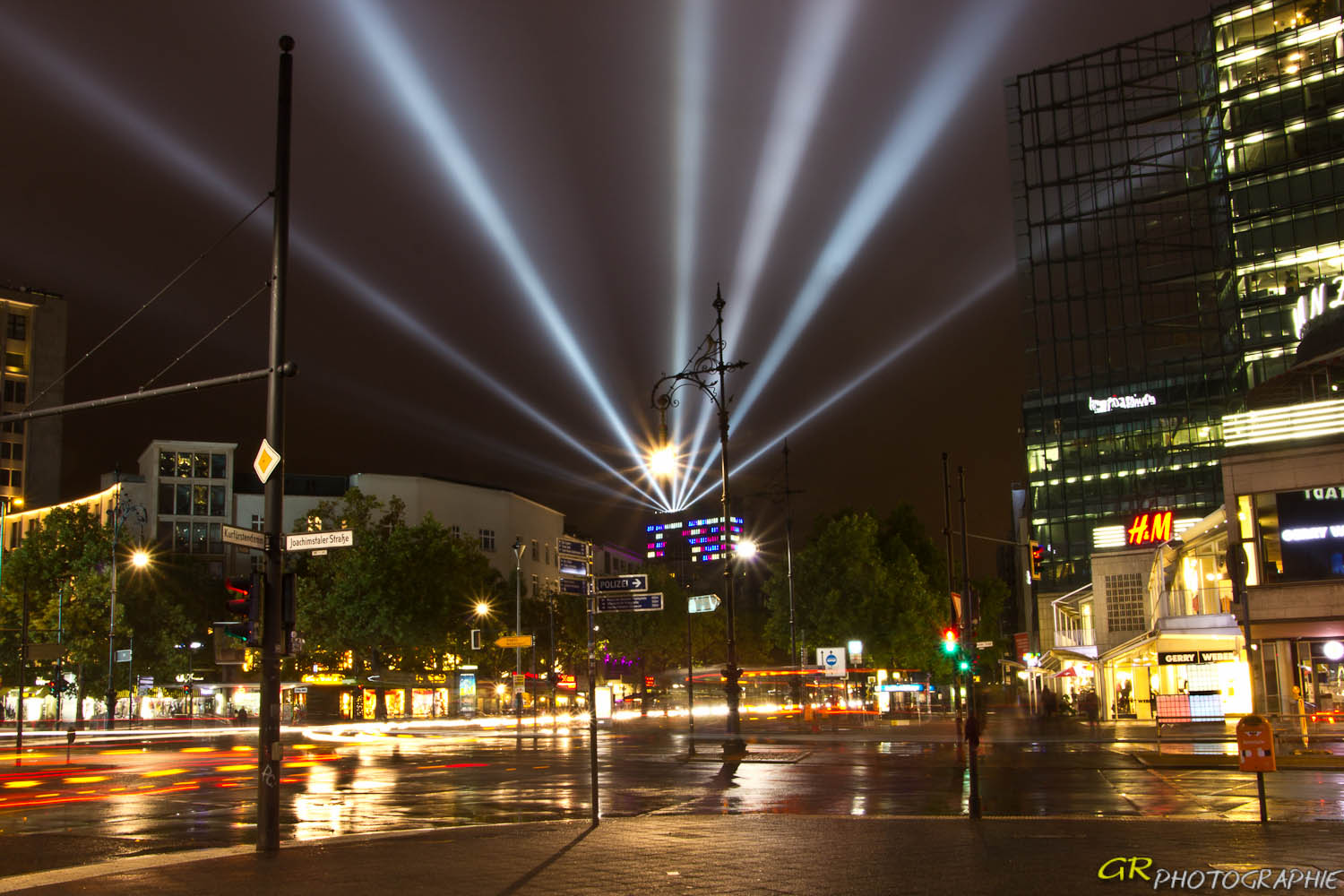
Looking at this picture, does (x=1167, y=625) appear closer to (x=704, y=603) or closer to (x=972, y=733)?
(x=704, y=603)

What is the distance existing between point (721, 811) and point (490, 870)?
600cm

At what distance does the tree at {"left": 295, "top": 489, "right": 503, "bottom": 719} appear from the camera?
66.8 metres

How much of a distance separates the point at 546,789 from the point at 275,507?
9.71m

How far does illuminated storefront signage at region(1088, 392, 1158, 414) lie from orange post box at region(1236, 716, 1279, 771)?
277 feet

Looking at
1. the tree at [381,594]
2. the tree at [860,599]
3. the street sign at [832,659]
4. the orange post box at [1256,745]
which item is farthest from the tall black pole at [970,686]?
the tree at [381,594]

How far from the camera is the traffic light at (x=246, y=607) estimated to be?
12781mm

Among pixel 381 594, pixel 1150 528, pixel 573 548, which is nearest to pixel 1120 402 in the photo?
pixel 1150 528

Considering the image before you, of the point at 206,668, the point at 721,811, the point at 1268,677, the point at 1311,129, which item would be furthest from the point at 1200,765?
the point at 206,668

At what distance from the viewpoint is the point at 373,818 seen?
16.4 m

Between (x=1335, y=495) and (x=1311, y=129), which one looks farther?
(x=1311, y=129)

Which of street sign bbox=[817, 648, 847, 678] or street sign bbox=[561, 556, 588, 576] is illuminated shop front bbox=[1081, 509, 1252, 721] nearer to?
street sign bbox=[817, 648, 847, 678]

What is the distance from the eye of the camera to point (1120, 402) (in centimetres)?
9438

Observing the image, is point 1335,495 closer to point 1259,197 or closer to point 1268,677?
point 1268,677

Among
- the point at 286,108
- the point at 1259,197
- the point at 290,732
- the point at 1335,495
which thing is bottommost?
the point at 290,732
